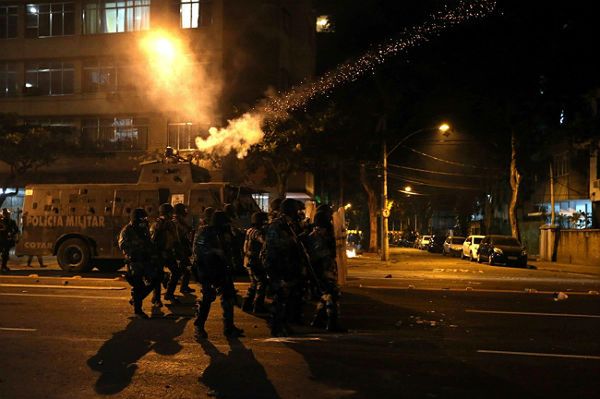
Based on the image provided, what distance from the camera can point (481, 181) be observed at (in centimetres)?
4981

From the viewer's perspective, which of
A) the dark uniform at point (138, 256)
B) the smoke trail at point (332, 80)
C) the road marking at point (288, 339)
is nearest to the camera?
the road marking at point (288, 339)

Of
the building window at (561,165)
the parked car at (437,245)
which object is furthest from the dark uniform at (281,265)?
the parked car at (437,245)

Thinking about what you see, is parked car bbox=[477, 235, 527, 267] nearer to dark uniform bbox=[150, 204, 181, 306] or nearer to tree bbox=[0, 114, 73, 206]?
dark uniform bbox=[150, 204, 181, 306]

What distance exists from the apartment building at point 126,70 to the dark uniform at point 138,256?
22.2 m

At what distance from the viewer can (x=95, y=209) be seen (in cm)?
1802

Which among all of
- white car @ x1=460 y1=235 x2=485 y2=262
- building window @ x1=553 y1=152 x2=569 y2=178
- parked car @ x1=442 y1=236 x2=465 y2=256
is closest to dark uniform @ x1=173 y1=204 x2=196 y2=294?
white car @ x1=460 y1=235 x2=485 y2=262

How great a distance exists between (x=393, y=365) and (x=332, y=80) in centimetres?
3519

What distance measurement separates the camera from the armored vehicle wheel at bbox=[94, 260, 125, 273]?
746 inches

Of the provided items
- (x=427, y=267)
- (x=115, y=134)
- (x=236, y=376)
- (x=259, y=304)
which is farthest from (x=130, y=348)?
(x=115, y=134)

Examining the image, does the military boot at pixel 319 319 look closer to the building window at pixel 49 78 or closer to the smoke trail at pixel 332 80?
the smoke trail at pixel 332 80

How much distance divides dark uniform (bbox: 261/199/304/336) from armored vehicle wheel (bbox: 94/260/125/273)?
37.5 feet

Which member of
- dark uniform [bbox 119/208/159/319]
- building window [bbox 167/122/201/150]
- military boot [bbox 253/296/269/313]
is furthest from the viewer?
building window [bbox 167/122/201/150]

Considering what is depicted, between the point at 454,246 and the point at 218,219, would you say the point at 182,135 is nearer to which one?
the point at 454,246

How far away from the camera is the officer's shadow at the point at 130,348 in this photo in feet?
20.9
